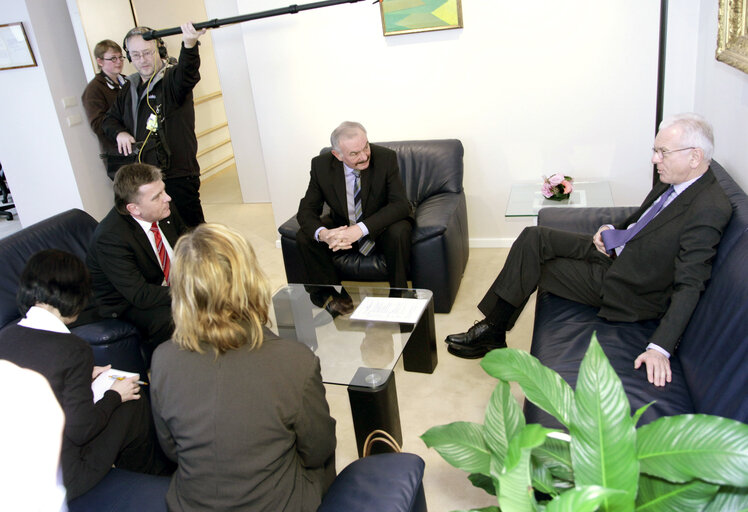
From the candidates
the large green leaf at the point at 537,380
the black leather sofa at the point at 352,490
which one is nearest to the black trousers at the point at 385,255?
the black leather sofa at the point at 352,490

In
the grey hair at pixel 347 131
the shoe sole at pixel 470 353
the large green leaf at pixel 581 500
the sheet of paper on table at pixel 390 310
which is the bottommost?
the shoe sole at pixel 470 353

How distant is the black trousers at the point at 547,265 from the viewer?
256 centimetres

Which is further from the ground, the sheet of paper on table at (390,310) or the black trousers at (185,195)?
the black trousers at (185,195)

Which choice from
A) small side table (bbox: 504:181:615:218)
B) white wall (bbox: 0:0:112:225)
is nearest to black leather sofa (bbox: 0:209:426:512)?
small side table (bbox: 504:181:615:218)

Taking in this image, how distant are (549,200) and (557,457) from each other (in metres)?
2.32

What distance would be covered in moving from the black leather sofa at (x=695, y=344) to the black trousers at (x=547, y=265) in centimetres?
13

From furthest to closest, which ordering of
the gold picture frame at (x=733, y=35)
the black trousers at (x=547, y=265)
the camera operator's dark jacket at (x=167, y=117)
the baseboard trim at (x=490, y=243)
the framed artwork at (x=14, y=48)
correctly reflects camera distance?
the framed artwork at (x=14, y=48) < the baseboard trim at (x=490, y=243) < the camera operator's dark jacket at (x=167, y=117) < the black trousers at (x=547, y=265) < the gold picture frame at (x=733, y=35)

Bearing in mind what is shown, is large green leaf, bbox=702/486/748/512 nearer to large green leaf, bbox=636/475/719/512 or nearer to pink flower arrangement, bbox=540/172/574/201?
large green leaf, bbox=636/475/719/512

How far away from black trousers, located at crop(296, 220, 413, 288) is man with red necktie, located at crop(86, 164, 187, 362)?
759mm

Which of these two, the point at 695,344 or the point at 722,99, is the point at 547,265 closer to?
the point at 695,344

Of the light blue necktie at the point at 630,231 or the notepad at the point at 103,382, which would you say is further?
the light blue necktie at the point at 630,231

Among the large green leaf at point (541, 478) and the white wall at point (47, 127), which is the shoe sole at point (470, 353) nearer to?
the large green leaf at point (541, 478)

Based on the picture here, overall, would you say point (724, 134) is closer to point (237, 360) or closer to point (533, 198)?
point (533, 198)

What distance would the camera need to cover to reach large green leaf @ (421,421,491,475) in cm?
134
